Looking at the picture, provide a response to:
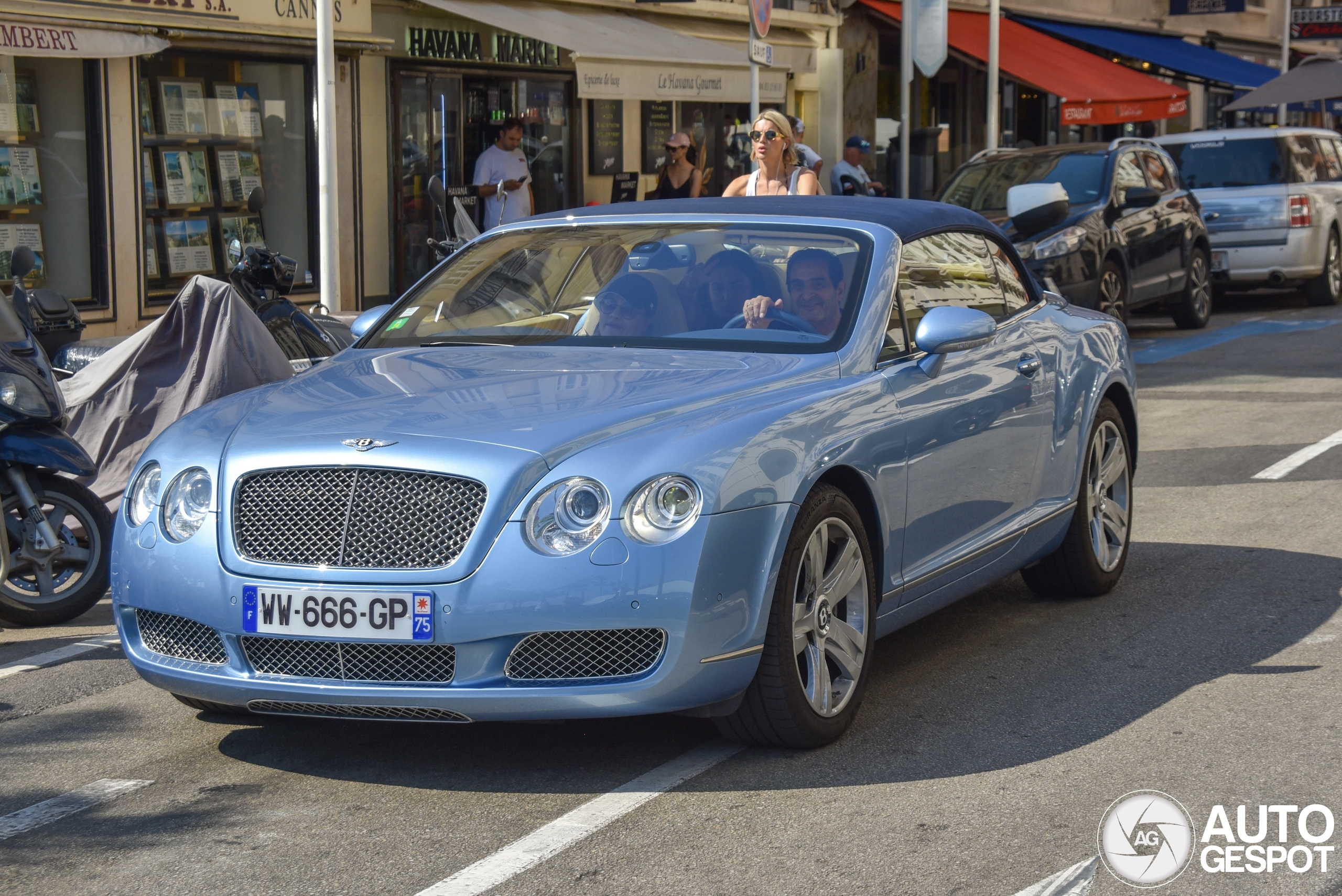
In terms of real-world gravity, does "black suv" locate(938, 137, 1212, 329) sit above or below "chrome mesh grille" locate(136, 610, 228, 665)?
above

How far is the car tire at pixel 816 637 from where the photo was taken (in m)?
4.60

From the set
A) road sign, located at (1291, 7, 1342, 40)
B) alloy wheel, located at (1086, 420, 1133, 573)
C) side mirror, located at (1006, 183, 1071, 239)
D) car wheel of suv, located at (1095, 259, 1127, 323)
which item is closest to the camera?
alloy wheel, located at (1086, 420, 1133, 573)

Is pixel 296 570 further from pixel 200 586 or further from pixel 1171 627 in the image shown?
pixel 1171 627

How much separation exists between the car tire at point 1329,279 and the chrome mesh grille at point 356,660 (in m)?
17.4

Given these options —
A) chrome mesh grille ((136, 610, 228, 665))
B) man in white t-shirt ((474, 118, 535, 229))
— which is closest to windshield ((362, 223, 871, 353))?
chrome mesh grille ((136, 610, 228, 665))

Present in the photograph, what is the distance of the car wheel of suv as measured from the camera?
15.7 meters

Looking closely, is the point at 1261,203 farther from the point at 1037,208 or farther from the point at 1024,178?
the point at 1037,208

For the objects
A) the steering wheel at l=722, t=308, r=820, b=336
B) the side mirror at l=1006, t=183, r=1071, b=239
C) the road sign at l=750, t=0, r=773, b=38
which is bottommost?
the steering wheel at l=722, t=308, r=820, b=336

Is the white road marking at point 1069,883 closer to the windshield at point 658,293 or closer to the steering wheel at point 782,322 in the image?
the windshield at point 658,293

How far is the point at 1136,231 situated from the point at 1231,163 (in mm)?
4093

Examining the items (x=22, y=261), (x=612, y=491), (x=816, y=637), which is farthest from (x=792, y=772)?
(x=22, y=261)

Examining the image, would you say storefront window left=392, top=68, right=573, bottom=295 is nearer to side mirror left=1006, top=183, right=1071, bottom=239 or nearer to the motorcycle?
side mirror left=1006, top=183, right=1071, bottom=239

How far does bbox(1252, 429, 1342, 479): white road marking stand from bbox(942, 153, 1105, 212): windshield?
5.56 meters

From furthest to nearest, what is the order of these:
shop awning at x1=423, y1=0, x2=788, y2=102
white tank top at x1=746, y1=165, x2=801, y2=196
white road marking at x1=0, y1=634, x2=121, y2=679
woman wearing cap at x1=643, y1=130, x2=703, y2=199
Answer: woman wearing cap at x1=643, y1=130, x2=703, y2=199 < shop awning at x1=423, y1=0, x2=788, y2=102 < white tank top at x1=746, y1=165, x2=801, y2=196 < white road marking at x1=0, y1=634, x2=121, y2=679
